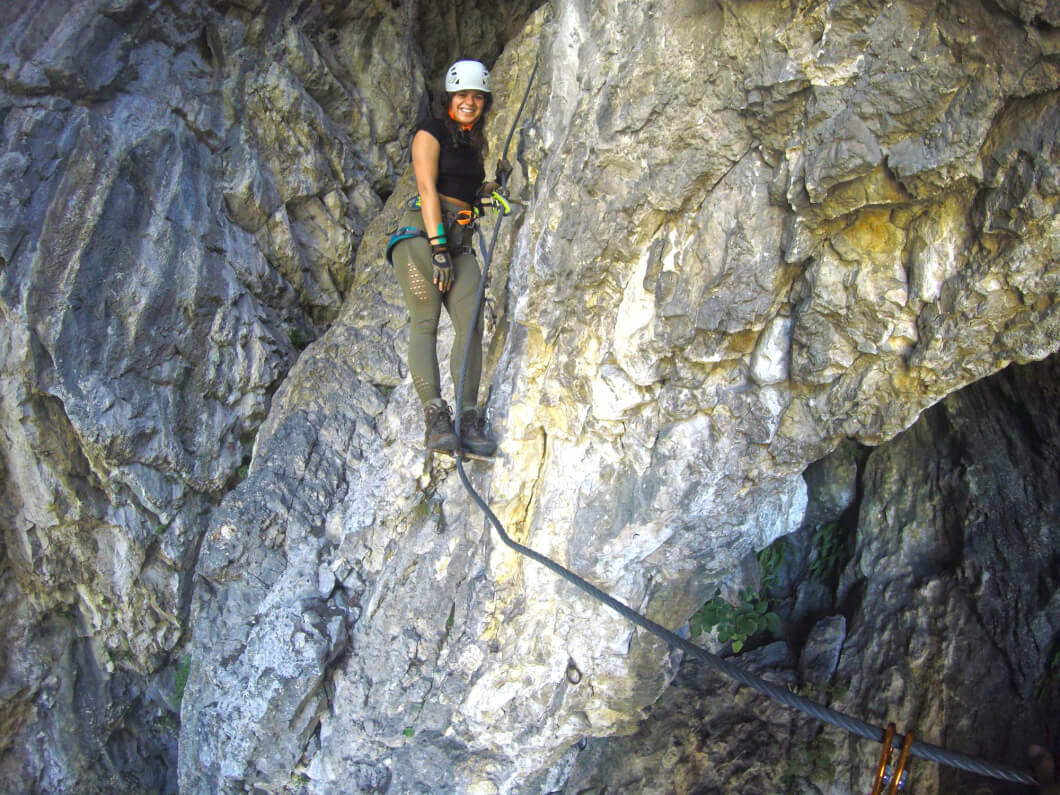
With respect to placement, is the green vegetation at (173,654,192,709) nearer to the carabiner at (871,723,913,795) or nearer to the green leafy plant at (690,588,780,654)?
Result: the green leafy plant at (690,588,780,654)

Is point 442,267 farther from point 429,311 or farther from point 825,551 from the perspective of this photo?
point 825,551

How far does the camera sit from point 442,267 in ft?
12.6

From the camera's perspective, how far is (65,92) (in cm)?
440

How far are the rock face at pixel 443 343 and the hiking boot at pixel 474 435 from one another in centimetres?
10

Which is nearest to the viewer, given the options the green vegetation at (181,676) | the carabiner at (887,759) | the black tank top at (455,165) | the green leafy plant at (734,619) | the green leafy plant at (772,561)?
the carabiner at (887,759)

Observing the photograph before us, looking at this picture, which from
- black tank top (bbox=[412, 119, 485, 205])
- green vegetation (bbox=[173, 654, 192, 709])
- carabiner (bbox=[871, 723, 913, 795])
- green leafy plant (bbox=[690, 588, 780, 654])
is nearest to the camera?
carabiner (bbox=[871, 723, 913, 795])

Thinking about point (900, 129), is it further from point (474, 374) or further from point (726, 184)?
point (474, 374)

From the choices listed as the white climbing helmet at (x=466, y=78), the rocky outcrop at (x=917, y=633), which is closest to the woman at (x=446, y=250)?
the white climbing helmet at (x=466, y=78)

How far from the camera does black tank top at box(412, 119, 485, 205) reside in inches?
152

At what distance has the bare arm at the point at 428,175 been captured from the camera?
12.5 ft

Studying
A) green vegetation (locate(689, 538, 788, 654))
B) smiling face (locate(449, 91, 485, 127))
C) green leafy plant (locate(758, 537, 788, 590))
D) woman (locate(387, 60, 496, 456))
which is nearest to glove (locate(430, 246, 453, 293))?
woman (locate(387, 60, 496, 456))

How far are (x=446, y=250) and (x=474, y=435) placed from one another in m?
1.07

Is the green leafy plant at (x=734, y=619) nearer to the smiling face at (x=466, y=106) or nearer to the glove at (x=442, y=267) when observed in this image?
the glove at (x=442, y=267)

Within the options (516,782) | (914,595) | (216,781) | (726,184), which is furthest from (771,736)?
(216,781)
